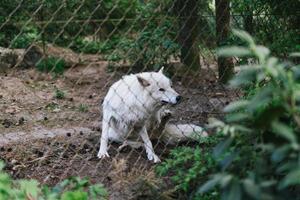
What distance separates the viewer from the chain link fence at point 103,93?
13.6 feet

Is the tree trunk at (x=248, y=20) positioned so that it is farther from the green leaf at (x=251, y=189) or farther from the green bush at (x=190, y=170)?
the green leaf at (x=251, y=189)

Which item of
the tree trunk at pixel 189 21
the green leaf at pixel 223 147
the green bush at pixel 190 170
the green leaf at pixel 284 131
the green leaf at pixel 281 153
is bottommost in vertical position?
the green bush at pixel 190 170

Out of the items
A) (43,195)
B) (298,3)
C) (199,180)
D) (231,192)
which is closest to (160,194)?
(199,180)

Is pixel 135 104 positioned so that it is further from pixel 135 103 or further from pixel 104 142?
pixel 104 142

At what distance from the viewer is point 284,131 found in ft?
6.58

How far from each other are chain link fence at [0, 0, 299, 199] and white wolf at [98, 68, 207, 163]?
0.01 metres

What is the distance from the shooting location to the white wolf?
518cm

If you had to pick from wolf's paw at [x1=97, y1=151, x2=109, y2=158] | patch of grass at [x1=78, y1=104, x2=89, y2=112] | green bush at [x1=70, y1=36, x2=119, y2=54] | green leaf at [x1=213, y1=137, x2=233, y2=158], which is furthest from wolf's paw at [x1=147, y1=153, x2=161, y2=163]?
green bush at [x1=70, y1=36, x2=119, y2=54]

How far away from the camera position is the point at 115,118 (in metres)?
5.27

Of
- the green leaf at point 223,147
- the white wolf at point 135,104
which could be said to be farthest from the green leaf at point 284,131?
the white wolf at point 135,104

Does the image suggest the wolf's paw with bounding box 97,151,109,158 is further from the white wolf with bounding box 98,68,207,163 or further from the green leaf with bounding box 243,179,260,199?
the green leaf with bounding box 243,179,260,199

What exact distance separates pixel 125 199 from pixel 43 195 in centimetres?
83

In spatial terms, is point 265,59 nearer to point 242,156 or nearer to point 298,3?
point 242,156

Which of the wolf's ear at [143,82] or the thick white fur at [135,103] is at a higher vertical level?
the wolf's ear at [143,82]
